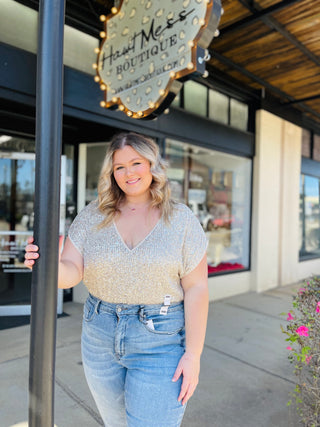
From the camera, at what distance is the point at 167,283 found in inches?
53.2

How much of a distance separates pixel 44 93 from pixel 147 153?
52 centimetres

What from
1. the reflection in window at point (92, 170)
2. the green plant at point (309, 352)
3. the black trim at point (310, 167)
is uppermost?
the black trim at point (310, 167)

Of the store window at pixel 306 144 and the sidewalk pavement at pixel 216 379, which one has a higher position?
the store window at pixel 306 144

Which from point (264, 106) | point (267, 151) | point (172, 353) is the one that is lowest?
point (172, 353)

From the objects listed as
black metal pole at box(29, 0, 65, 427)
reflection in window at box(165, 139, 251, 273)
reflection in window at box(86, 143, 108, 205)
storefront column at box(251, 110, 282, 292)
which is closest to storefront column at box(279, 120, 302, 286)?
storefront column at box(251, 110, 282, 292)

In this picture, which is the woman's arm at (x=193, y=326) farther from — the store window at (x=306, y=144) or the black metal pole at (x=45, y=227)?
the store window at (x=306, y=144)

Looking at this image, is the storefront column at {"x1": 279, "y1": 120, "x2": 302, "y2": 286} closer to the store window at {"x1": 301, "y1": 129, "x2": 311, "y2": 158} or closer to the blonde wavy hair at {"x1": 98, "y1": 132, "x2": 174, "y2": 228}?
the store window at {"x1": 301, "y1": 129, "x2": 311, "y2": 158}

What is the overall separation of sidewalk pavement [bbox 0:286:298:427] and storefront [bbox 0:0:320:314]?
108 centimetres

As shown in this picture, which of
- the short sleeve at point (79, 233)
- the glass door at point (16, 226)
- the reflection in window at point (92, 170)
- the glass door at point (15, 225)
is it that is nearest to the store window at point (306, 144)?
the reflection in window at point (92, 170)

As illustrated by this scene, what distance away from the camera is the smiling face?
57.5 inches

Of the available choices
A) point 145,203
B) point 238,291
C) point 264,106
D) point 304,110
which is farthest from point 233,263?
point 145,203

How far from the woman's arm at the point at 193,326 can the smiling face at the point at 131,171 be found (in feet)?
1.39

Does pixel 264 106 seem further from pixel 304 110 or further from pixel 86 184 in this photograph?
pixel 86 184

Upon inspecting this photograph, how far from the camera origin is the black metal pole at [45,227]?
105 cm
